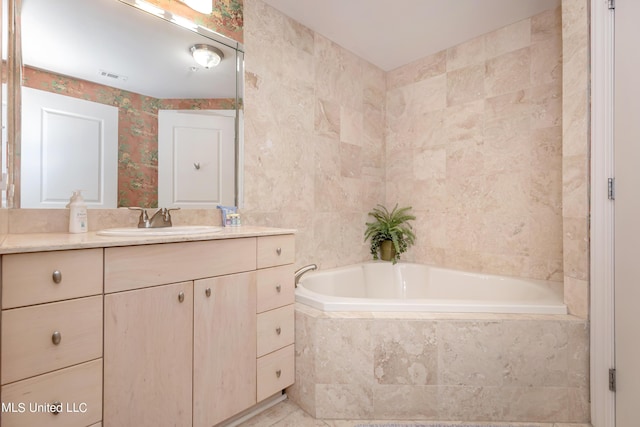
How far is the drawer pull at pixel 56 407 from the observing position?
0.94 meters

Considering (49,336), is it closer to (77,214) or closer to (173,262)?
(173,262)

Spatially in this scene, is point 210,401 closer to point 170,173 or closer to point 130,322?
point 130,322

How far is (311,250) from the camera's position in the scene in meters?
2.39

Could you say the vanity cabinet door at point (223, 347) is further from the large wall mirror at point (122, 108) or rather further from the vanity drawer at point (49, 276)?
the large wall mirror at point (122, 108)

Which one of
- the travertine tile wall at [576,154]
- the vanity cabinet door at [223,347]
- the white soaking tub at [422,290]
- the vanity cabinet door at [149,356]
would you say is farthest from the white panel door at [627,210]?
the vanity cabinet door at [149,356]

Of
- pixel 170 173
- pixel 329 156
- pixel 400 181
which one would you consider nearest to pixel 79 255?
pixel 170 173

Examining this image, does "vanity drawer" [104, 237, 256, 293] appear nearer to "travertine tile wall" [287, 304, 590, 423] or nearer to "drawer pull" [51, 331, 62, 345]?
"drawer pull" [51, 331, 62, 345]

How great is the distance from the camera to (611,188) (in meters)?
1.42

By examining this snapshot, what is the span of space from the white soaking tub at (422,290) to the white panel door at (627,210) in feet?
0.88

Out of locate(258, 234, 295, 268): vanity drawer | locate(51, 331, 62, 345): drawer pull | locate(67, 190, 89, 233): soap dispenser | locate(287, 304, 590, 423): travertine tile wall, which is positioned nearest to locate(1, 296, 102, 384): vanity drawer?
locate(51, 331, 62, 345): drawer pull

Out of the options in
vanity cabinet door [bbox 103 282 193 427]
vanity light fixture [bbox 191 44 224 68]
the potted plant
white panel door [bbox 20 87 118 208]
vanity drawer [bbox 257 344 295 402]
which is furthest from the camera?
the potted plant

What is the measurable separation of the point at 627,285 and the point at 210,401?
73.0 inches

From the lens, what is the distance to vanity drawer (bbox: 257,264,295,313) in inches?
60.5

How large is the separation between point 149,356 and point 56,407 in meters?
0.27
